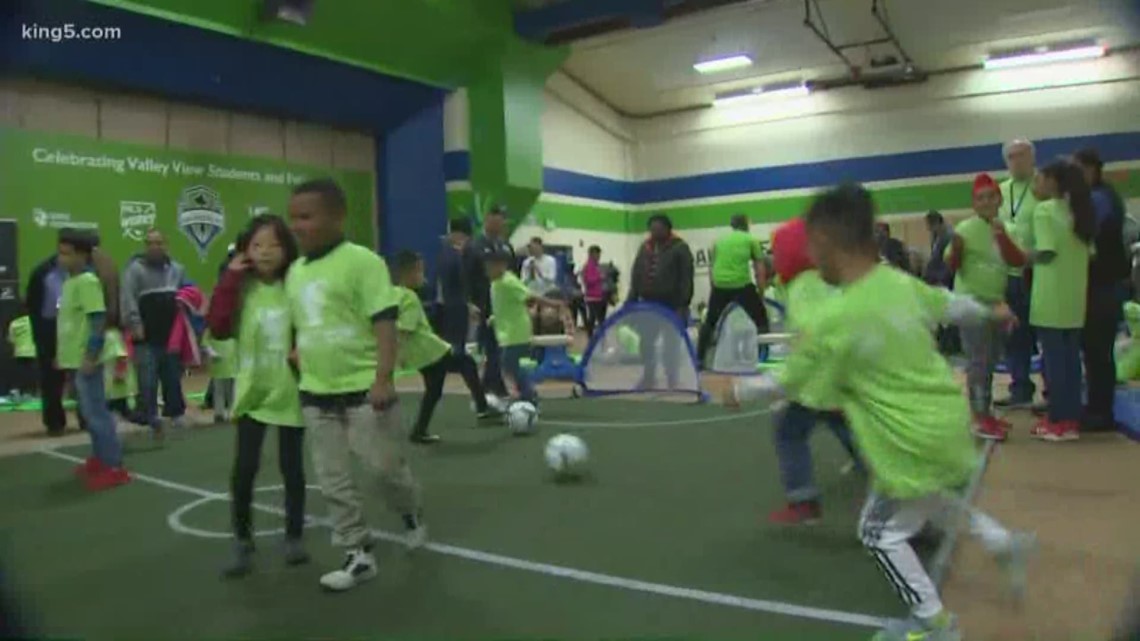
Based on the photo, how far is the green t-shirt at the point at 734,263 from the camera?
899cm

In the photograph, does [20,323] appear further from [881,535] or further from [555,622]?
[881,535]

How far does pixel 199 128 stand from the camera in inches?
492

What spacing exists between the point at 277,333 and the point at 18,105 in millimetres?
9165

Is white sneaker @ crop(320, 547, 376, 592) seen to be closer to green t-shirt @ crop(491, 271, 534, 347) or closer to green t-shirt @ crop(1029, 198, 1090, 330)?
green t-shirt @ crop(491, 271, 534, 347)

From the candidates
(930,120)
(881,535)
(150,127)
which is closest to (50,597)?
(881,535)

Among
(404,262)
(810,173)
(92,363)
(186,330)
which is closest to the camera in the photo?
(92,363)

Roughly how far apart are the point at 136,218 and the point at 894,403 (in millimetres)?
11509

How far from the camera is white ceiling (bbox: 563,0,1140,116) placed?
15.6 metres

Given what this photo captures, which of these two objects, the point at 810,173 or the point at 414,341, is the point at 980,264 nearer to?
the point at 414,341

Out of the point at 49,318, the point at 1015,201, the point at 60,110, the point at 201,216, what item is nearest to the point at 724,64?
the point at 201,216

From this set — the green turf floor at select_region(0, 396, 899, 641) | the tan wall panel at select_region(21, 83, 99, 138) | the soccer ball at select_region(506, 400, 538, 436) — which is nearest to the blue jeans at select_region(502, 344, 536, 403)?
the soccer ball at select_region(506, 400, 538, 436)

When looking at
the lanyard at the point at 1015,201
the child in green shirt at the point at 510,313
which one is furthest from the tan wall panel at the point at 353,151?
the lanyard at the point at 1015,201

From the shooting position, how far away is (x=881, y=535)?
8.20 feet

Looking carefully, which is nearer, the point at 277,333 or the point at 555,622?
the point at 555,622
